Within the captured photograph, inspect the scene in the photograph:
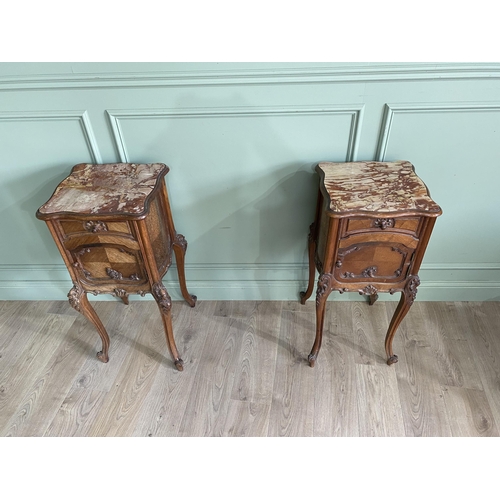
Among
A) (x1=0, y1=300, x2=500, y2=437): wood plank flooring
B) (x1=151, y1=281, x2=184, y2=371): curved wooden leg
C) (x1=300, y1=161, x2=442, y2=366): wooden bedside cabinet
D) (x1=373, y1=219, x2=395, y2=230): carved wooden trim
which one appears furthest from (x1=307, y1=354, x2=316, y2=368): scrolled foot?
(x1=373, y1=219, x2=395, y2=230): carved wooden trim

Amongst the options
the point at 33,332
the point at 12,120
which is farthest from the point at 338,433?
the point at 12,120

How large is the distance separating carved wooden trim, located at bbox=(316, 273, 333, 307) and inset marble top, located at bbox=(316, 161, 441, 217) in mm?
282

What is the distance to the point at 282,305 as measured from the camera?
1.94 meters

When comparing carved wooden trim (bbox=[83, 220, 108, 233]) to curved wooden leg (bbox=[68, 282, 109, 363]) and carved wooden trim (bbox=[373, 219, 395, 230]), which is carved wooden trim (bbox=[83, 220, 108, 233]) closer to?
curved wooden leg (bbox=[68, 282, 109, 363])

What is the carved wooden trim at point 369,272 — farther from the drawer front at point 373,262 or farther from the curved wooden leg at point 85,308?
the curved wooden leg at point 85,308

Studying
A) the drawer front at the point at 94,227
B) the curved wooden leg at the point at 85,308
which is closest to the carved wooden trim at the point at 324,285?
the drawer front at the point at 94,227

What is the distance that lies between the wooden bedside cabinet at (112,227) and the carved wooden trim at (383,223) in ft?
2.55

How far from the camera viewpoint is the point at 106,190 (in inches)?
52.3

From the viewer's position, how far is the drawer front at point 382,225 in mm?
1197

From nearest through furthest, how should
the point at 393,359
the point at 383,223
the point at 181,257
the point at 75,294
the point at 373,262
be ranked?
the point at 383,223, the point at 373,262, the point at 75,294, the point at 393,359, the point at 181,257

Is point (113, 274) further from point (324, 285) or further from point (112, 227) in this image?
point (324, 285)

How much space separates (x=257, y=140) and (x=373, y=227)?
60cm

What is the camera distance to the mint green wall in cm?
133

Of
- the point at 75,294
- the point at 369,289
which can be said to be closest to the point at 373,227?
the point at 369,289
